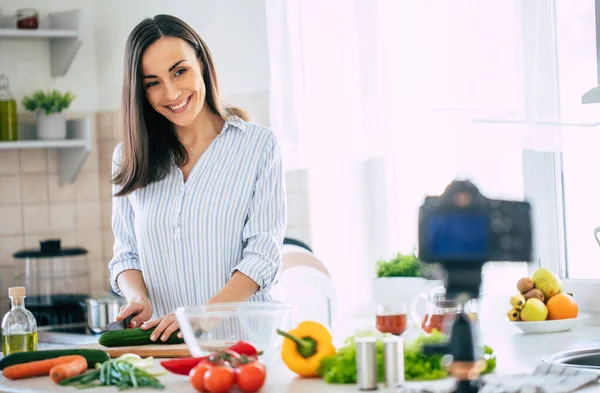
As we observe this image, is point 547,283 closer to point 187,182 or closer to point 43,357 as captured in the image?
point 187,182

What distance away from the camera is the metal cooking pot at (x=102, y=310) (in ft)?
12.7

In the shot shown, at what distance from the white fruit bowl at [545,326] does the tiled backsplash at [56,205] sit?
7.08 ft

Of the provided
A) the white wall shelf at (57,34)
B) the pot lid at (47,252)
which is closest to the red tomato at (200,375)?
the pot lid at (47,252)

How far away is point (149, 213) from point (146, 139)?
0.64ft

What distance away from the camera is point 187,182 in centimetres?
265

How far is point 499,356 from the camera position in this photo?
232 cm

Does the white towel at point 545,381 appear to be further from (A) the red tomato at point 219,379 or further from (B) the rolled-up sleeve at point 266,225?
(B) the rolled-up sleeve at point 266,225

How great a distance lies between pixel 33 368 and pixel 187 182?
68 centimetres

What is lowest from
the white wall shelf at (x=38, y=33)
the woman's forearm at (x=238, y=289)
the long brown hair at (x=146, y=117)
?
the woman's forearm at (x=238, y=289)

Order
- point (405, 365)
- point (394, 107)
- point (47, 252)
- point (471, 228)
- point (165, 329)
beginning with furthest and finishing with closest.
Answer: point (47, 252) < point (394, 107) < point (165, 329) < point (405, 365) < point (471, 228)

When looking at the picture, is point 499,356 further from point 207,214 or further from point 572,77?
point 572,77

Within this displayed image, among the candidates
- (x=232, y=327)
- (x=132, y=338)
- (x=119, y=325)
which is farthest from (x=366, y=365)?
(x=119, y=325)

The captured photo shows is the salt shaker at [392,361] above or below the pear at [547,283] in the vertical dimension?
below

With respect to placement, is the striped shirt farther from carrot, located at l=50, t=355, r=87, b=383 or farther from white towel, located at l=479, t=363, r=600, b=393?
white towel, located at l=479, t=363, r=600, b=393
